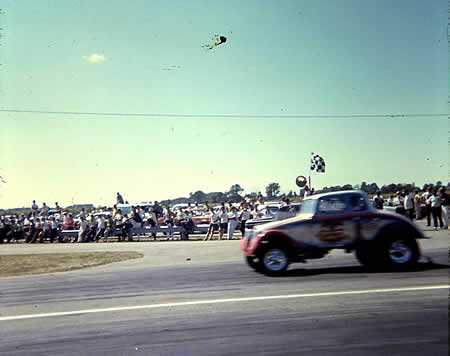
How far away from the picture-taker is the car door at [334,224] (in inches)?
364

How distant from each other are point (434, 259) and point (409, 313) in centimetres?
503

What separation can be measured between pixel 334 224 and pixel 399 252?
4.68 feet

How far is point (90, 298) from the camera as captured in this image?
26.9 feet

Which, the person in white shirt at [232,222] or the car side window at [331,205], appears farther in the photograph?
the person in white shirt at [232,222]

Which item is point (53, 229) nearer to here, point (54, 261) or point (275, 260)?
point (54, 261)

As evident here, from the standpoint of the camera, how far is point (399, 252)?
9.06 m

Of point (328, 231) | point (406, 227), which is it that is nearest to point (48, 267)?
point (328, 231)

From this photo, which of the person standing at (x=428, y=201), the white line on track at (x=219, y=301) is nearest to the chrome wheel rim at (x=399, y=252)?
the white line on track at (x=219, y=301)

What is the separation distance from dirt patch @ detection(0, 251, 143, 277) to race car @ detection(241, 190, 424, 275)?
6.39 m

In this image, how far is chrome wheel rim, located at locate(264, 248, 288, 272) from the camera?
9.42 metres

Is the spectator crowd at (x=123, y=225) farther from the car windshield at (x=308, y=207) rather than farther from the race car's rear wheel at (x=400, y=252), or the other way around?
the race car's rear wheel at (x=400, y=252)

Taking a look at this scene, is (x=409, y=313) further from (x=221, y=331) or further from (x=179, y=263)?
(x=179, y=263)

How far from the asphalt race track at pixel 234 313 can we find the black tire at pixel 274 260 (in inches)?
11.2

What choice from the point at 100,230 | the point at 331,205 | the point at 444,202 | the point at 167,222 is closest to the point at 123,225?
the point at 100,230
